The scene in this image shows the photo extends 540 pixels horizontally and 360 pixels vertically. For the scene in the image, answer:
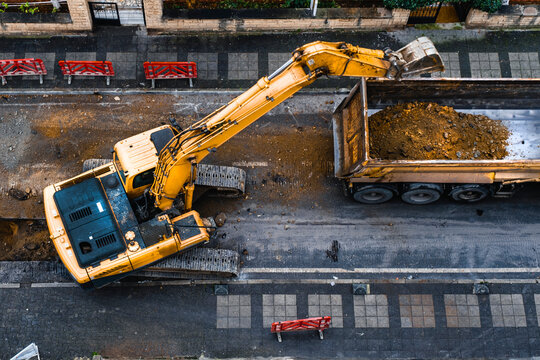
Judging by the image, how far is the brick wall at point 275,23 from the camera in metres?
18.5

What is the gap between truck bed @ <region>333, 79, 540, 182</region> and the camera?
14.2 m

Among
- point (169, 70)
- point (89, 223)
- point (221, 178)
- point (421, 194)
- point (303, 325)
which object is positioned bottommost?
point (303, 325)

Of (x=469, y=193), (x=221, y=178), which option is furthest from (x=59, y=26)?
(x=469, y=193)

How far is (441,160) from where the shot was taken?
1414 cm

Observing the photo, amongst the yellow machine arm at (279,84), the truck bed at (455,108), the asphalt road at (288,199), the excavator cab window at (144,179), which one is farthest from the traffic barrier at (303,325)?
the excavator cab window at (144,179)

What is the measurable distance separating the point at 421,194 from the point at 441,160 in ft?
6.16

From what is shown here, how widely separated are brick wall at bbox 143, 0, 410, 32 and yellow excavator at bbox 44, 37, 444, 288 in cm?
541

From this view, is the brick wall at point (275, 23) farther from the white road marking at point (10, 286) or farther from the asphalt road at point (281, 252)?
the white road marking at point (10, 286)

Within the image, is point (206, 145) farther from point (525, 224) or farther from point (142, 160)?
point (525, 224)

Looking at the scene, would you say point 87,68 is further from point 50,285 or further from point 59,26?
point 50,285

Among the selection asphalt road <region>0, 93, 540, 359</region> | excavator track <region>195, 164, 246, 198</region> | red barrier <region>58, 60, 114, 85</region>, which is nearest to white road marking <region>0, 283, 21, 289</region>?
asphalt road <region>0, 93, 540, 359</region>

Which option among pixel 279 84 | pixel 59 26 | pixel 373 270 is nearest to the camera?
pixel 279 84

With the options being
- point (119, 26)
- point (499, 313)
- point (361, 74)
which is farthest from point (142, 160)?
point (499, 313)

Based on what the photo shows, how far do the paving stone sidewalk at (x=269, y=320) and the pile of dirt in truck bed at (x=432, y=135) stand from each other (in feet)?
12.4
